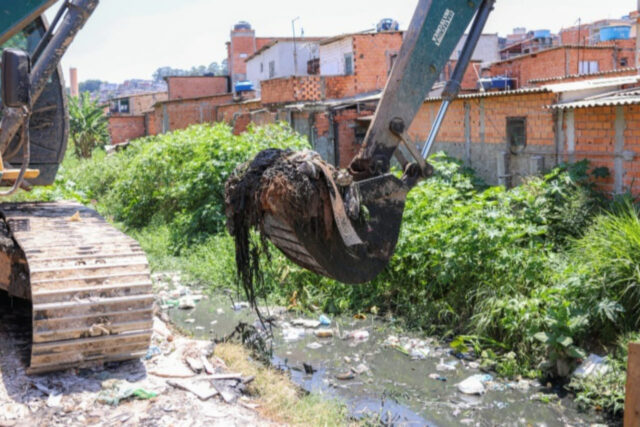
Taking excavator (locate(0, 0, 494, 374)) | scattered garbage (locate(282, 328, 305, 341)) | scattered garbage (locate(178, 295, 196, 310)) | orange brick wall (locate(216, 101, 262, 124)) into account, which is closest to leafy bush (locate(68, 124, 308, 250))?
scattered garbage (locate(178, 295, 196, 310))

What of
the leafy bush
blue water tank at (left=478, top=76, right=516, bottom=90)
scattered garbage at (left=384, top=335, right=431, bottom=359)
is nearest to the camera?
scattered garbage at (left=384, top=335, right=431, bottom=359)

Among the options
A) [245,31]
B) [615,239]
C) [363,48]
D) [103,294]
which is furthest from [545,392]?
[245,31]

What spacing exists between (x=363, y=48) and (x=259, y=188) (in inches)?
731

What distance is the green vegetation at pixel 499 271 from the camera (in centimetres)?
666

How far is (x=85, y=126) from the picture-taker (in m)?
29.0

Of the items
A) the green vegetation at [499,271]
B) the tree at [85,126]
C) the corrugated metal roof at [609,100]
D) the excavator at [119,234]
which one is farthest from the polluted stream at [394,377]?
the tree at [85,126]

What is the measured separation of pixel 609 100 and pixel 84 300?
Result: 6916mm

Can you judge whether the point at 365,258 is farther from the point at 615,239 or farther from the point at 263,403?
the point at 615,239

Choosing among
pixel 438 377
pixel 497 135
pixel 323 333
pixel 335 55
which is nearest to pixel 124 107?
pixel 335 55

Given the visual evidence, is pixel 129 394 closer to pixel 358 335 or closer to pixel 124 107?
pixel 358 335

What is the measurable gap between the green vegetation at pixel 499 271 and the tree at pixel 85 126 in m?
17.6

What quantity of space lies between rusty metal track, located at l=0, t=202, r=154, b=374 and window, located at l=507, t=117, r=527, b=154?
24.5 feet

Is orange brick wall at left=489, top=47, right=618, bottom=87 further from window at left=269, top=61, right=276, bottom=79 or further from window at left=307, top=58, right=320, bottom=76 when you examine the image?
window at left=269, top=61, right=276, bottom=79

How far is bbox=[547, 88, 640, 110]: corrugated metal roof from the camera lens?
8.39 m
